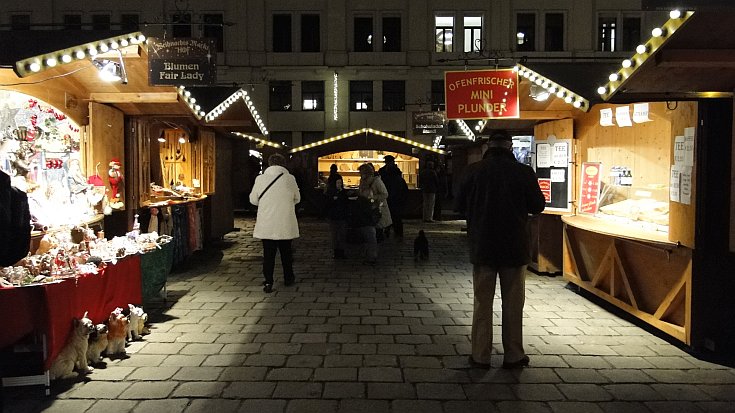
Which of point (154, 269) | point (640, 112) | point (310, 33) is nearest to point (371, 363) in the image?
point (154, 269)

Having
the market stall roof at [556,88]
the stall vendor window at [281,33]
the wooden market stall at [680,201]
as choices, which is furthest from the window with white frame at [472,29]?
the wooden market stall at [680,201]

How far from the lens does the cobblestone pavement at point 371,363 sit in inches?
175

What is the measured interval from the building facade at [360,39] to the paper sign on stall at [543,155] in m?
19.2

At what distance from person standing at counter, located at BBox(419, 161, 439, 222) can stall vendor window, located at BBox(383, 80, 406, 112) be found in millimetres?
11873

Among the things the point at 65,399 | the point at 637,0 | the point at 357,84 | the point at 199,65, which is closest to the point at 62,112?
the point at 199,65

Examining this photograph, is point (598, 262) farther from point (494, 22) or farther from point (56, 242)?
point (494, 22)

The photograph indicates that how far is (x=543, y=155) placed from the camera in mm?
10109

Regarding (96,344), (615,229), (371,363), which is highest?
(615,229)

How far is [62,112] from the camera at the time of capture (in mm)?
7566

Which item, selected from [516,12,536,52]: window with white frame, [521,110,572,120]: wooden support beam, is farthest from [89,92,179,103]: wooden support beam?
[516,12,536,52]: window with white frame

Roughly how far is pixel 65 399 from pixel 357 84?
27325mm

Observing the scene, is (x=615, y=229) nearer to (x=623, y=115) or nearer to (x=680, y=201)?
(x=680, y=201)

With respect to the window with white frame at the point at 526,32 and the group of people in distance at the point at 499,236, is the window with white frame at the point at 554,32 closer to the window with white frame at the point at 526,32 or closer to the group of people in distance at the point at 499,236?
the window with white frame at the point at 526,32

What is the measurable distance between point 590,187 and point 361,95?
22787 mm
